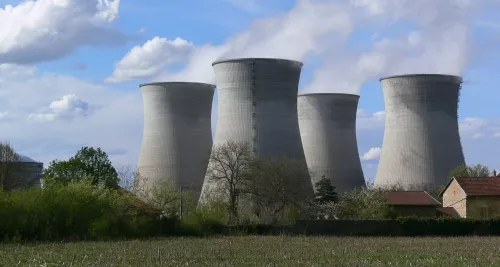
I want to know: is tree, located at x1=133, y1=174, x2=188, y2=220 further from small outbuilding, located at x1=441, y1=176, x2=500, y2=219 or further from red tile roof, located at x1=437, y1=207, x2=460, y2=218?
small outbuilding, located at x1=441, y1=176, x2=500, y2=219

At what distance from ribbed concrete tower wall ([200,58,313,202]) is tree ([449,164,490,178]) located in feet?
30.5

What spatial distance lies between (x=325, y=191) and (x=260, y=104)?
9.53 m

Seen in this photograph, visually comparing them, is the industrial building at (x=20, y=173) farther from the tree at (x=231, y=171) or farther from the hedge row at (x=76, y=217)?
the hedge row at (x=76, y=217)

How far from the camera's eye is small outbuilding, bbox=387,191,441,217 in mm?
38719

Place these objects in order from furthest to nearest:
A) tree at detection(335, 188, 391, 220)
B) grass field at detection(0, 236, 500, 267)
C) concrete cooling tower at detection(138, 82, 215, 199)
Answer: concrete cooling tower at detection(138, 82, 215, 199) < tree at detection(335, 188, 391, 220) < grass field at detection(0, 236, 500, 267)

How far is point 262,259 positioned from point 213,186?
21.4 metres

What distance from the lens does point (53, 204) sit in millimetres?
26094

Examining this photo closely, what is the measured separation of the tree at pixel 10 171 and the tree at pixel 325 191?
15.1 m

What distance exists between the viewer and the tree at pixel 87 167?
43.6 m

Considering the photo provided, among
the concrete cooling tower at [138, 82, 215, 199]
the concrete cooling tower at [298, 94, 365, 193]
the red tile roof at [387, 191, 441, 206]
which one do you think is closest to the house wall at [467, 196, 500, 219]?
the red tile roof at [387, 191, 441, 206]

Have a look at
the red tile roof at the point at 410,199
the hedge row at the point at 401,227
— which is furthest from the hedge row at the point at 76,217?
the red tile roof at the point at 410,199

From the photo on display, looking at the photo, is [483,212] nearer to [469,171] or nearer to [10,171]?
[469,171]

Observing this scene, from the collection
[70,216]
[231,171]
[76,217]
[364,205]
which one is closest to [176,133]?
[231,171]

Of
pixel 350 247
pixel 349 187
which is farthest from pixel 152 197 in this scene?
pixel 350 247
